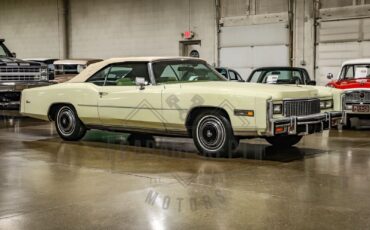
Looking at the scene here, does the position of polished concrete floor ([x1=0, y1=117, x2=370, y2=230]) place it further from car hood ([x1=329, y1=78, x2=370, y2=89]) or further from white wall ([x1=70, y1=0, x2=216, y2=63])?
white wall ([x1=70, y1=0, x2=216, y2=63])

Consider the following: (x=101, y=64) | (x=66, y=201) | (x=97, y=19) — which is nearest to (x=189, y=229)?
(x=66, y=201)

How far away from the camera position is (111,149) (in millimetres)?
8789

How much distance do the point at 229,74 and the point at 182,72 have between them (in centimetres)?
798

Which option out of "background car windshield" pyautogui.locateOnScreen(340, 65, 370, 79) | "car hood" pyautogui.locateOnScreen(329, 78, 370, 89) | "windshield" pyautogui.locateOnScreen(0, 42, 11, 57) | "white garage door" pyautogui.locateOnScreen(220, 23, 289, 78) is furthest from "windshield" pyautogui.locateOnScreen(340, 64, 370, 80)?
"windshield" pyautogui.locateOnScreen(0, 42, 11, 57)

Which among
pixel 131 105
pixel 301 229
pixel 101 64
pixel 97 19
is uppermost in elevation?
pixel 97 19

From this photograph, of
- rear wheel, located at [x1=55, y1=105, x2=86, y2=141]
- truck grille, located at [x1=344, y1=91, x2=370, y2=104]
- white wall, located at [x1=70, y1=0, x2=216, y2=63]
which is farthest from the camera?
white wall, located at [x1=70, y1=0, x2=216, y2=63]

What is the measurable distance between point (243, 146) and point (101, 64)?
2.81m

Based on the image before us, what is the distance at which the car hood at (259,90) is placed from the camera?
7.29 metres

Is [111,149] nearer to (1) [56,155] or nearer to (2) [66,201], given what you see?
(1) [56,155]

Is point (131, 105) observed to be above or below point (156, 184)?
above

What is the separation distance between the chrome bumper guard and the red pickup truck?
3.67 metres

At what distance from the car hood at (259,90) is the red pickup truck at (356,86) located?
12.9 feet

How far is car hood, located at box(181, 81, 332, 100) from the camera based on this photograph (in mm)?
7285

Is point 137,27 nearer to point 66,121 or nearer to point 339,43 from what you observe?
point 339,43
